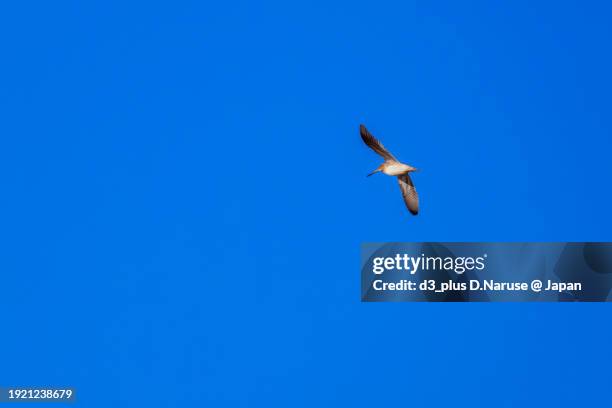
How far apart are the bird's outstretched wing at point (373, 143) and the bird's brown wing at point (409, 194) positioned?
0.65 meters

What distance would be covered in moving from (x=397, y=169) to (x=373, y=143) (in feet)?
2.26

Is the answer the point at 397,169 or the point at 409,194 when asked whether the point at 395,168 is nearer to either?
the point at 397,169

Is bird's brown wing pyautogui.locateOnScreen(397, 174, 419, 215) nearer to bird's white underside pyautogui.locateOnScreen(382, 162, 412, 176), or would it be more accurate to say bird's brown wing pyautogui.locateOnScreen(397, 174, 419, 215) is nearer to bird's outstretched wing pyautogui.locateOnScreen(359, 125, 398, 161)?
bird's white underside pyautogui.locateOnScreen(382, 162, 412, 176)

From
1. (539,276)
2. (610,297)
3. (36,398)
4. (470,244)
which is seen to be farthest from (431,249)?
(36,398)

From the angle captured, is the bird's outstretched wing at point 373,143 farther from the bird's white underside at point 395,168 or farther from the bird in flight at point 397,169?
the bird's white underside at point 395,168

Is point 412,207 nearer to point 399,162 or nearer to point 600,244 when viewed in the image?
point 399,162

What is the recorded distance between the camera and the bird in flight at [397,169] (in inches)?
549

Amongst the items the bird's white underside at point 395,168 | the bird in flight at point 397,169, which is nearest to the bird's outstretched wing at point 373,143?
the bird in flight at point 397,169

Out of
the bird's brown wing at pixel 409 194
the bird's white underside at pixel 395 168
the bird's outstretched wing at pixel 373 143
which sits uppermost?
the bird's outstretched wing at pixel 373 143

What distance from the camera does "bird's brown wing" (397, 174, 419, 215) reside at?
14672mm

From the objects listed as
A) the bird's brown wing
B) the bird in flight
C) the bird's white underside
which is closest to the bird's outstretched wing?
the bird in flight

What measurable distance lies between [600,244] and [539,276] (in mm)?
1038

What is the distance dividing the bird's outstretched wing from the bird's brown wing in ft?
2.12

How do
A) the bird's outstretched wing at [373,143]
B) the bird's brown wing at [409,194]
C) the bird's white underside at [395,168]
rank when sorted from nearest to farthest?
1. the bird's outstretched wing at [373,143]
2. the bird's white underside at [395,168]
3. the bird's brown wing at [409,194]
